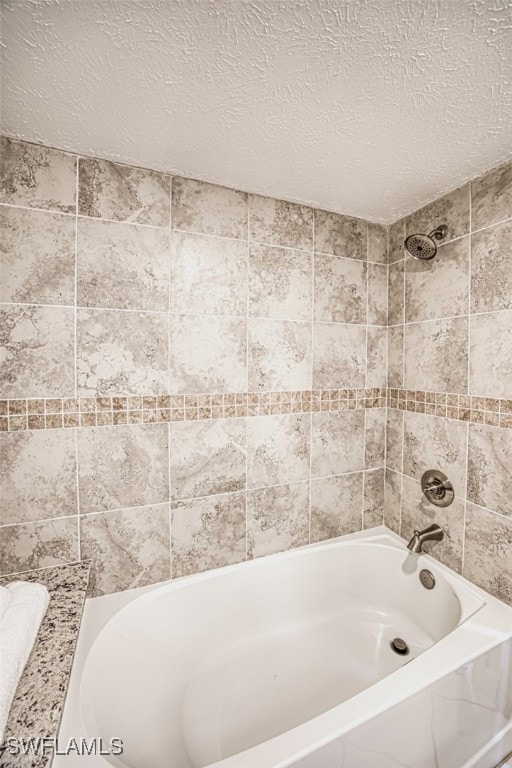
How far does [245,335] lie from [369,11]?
3.35ft

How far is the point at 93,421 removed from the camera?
125cm

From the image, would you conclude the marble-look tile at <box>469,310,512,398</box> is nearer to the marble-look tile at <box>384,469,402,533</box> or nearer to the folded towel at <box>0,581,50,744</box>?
the marble-look tile at <box>384,469,402,533</box>

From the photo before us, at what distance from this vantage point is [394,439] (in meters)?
1.77

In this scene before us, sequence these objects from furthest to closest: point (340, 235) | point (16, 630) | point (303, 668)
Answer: point (340, 235), point (303, 668), point (16, 630)

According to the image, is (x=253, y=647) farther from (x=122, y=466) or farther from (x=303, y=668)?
(x=122, y=466)

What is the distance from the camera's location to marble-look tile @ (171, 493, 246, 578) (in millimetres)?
1400

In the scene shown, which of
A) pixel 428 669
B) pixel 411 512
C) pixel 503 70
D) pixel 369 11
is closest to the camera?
pixel 369 11

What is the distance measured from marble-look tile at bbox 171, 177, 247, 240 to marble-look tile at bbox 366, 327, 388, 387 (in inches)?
34.5

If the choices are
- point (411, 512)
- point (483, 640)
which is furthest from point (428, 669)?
point (411, 512)

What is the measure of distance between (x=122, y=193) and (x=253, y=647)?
6.71ft

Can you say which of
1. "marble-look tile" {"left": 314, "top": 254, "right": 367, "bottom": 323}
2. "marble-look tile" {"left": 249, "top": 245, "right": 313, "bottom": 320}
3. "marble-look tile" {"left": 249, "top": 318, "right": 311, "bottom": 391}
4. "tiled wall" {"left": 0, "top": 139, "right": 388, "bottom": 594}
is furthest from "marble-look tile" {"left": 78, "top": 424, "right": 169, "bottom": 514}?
"marble-look tile" {"left": 314, "top": 254, "right": 367, "bottom": 323}

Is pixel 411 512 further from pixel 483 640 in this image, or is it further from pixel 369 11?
pixel 369 11

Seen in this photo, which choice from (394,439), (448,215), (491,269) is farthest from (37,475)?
(448,215)

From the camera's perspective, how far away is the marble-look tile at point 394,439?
173 centimetres
